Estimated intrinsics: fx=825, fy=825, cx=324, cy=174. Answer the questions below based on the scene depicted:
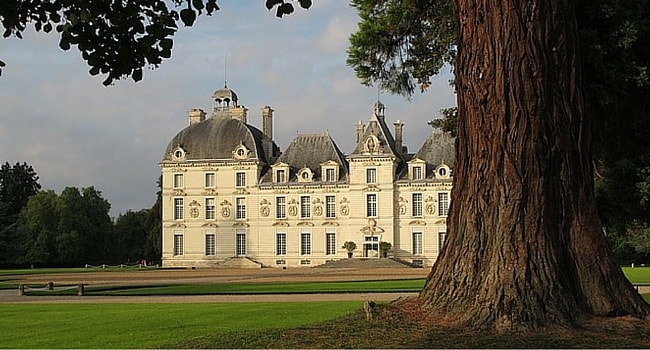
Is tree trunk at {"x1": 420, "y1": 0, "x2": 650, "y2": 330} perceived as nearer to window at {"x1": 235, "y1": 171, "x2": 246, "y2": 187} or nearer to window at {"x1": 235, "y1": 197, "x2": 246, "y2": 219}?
window at {"x1": 235, "y1": 171, "x2": 246, "y2": 187}

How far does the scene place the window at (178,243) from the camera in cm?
6103

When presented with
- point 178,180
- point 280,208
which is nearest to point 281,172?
point 280,208

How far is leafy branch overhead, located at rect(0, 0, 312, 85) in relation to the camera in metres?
5.65

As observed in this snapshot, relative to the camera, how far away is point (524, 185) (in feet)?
23.7

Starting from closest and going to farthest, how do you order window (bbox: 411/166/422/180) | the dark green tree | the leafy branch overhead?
1. the leafy branch overhead
2. window (bbox: 411/166/422/180)
3. the dark green tree

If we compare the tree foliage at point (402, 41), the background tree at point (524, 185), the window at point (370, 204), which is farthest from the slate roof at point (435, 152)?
the background tree at point (524, 185)

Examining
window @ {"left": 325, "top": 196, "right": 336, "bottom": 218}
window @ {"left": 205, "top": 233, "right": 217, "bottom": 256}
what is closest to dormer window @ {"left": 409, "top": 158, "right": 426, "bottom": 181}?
window @ {"left": 325, "top": 196, "right": 336, "bottom": 218}

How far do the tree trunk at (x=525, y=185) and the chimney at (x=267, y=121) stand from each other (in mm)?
55504

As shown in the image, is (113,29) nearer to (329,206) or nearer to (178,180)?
(329,206)

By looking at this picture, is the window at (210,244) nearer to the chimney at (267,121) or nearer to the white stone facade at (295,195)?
the white stone facade at (295,195)

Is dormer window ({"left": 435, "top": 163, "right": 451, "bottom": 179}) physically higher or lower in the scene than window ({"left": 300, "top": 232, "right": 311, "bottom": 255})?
higher

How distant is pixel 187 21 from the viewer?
5.71 meters

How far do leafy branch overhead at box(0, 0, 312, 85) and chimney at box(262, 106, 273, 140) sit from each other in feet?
187

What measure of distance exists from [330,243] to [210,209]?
9415mm
